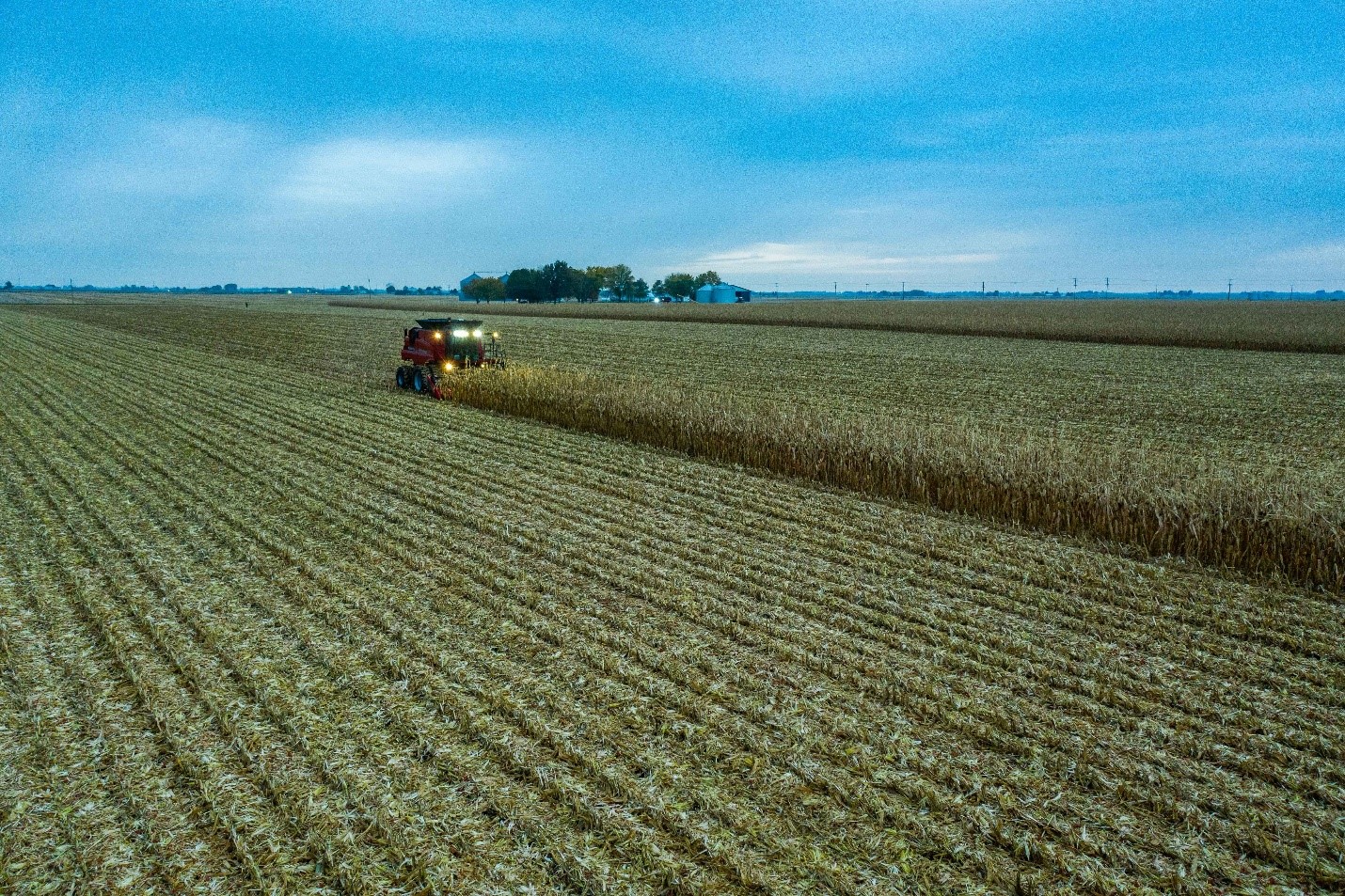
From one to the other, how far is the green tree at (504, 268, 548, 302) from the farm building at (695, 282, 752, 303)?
89.7 ft

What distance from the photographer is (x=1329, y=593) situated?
7.96 meters

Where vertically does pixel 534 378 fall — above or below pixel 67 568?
above

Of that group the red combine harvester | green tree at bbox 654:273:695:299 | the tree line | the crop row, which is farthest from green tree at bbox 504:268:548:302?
the red combine harvester

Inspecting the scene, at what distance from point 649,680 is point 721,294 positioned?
424ft

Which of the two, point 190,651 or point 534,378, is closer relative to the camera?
point 190,651

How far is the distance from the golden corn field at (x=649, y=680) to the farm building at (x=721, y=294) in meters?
120

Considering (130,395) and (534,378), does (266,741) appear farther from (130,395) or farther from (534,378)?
(130,395)

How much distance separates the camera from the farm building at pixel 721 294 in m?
131

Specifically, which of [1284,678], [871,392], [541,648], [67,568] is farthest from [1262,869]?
[871,392]

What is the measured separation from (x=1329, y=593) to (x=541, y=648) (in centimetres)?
751

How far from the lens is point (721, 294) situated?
132250 millimetres

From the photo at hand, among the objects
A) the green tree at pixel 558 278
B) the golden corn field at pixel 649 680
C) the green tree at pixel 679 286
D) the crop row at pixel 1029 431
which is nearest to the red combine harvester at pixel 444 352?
the crop row at pixel 1029 431

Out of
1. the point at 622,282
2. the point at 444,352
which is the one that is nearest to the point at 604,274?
the point at 622,282

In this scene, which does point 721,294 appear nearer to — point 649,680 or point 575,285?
point 575,285
